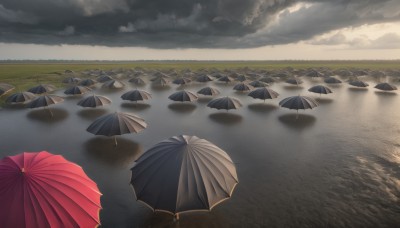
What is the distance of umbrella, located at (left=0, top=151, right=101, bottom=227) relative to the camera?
19.0 feet

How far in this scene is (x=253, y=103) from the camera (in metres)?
31.6

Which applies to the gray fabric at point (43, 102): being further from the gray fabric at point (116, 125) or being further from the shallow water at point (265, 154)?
the gray fabric at point (116, 125)

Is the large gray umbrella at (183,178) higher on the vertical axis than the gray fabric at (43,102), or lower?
higher

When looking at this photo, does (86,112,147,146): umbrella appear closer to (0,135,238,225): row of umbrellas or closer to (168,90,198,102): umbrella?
(0,135,238,225): row of umbrellas

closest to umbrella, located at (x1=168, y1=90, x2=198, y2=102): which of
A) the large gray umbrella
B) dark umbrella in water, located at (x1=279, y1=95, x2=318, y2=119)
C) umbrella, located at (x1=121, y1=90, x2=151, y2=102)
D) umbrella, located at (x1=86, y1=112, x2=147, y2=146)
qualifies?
umbrella, located at (x1=121, y1=90, x2=151, y2=102)

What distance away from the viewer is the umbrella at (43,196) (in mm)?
5805

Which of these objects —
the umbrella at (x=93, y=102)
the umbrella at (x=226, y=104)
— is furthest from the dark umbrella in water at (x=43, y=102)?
the umbrella at (x=226, y=104)

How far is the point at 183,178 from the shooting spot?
7957 mm

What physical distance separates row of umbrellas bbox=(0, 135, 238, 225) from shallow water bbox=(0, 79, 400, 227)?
2.27 metres

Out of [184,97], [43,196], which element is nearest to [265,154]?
[43,196]

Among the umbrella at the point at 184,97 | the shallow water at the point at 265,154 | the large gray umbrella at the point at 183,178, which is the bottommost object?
the shallow water at the point at 265,154

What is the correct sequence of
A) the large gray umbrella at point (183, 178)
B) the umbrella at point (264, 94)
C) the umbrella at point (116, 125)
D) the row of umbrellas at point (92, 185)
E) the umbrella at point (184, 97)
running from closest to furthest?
the row of umbrellas at point (92, 185) < the large gray umbrella at point (183, 178) < the umbrella at point (116, 125) < the umbrella at point (264, 94) < the umbrella at point (184, 97)

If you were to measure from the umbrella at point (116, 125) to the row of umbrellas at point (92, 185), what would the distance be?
24.0ft

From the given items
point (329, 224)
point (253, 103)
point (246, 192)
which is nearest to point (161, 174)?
point (246, 192)
